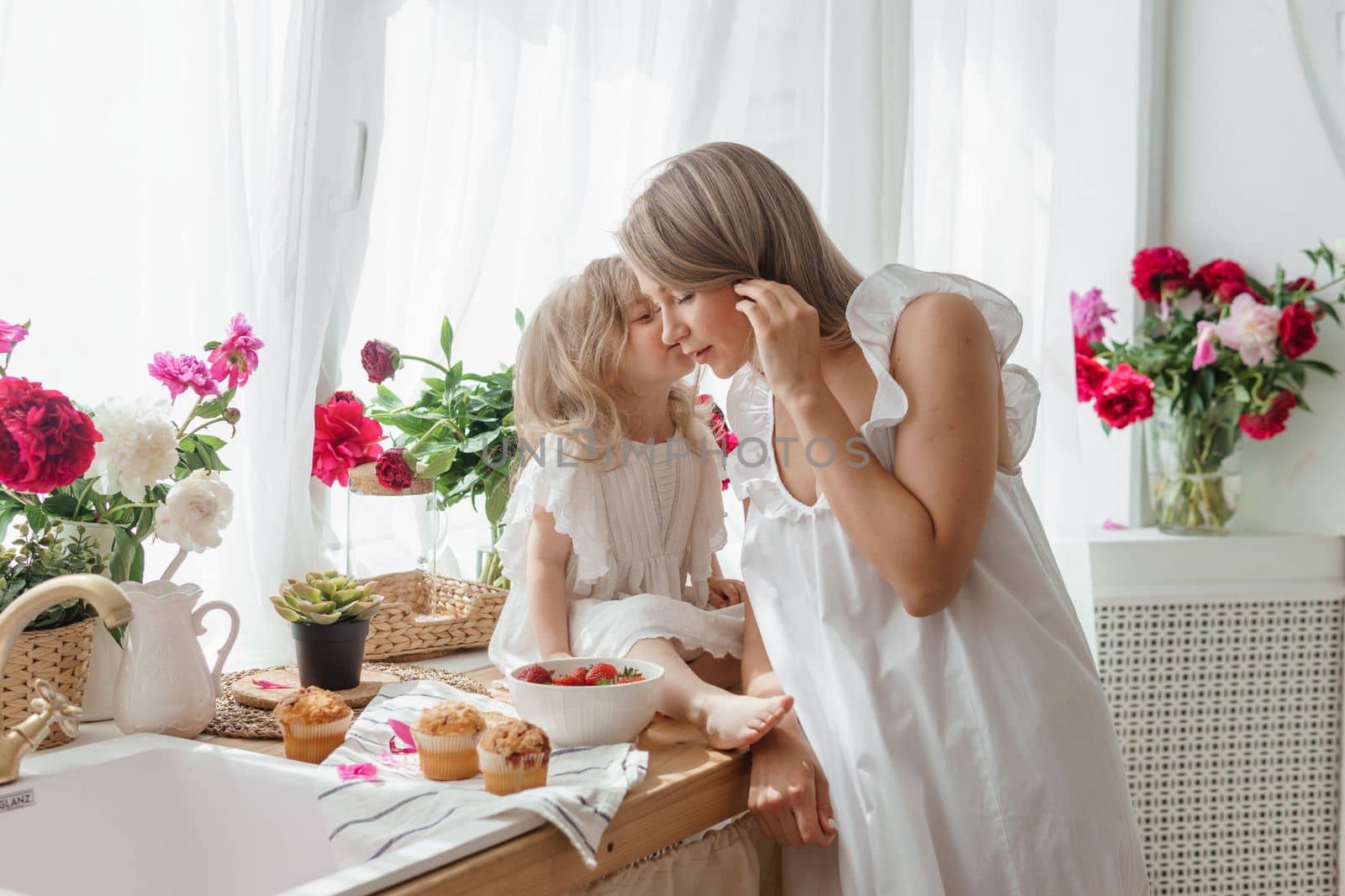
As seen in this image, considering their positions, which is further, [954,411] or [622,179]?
[622,179]

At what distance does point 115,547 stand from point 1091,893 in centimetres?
111

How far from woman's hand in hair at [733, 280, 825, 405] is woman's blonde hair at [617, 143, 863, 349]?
7cm

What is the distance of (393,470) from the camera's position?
166cm

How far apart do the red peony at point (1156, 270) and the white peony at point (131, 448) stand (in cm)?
224

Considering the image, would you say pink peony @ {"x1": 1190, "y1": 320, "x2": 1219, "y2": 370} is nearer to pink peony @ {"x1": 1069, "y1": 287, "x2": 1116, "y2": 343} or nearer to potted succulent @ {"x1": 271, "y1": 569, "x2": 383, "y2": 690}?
pink peony @ {"x1": 1069, "y1": 287, "x2": 1116, "y2": 343}

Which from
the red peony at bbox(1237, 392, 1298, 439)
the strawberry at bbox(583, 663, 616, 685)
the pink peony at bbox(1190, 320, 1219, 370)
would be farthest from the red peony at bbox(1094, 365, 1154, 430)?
the strawberry at bbox(583, 663, 616, 685)

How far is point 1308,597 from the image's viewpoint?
104 inches

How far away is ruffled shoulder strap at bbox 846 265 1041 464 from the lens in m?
1.21

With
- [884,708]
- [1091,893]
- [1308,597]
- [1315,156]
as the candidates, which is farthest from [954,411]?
[1315,156]

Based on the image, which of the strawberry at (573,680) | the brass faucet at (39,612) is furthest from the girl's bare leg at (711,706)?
the brass faucet at (39,612)

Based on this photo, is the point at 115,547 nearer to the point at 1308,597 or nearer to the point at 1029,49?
the point at 1029,49

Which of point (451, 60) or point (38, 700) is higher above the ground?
point (451, 60)

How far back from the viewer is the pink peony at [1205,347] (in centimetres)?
263

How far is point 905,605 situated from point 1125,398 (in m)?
1.61
